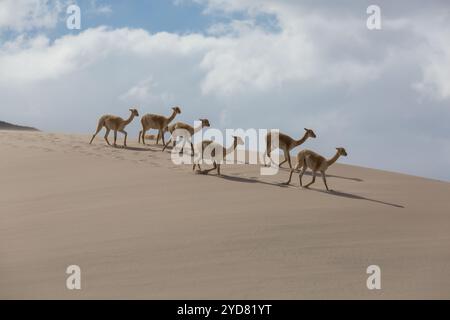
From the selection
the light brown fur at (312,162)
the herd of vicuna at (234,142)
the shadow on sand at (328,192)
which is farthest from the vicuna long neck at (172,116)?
the light brown fur at (312,162)

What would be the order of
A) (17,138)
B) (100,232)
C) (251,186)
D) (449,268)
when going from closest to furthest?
(449,268), (100,232), (251,186), (17,138)

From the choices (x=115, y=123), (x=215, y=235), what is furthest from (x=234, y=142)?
(x=215, y=235)

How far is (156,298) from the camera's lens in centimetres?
631

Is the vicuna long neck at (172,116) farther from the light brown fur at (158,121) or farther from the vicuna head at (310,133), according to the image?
the vicuna head at (310,133)

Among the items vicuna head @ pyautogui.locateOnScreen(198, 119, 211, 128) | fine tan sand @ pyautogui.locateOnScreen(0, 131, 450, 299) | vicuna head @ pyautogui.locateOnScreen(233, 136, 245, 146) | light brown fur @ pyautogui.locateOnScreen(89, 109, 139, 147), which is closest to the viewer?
fine tan sand @ pyautogui.locateOnScreen(0, 131, 450, 299)

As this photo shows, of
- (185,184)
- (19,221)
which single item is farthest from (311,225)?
(19,221)

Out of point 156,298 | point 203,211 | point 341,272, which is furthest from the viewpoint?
point 203,211

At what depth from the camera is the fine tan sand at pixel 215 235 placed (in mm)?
6758

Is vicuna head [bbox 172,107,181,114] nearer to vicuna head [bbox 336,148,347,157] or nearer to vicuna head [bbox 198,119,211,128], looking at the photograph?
vicuna head [bbox 198,119,211,128]

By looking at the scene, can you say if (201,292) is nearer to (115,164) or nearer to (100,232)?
(100,232)

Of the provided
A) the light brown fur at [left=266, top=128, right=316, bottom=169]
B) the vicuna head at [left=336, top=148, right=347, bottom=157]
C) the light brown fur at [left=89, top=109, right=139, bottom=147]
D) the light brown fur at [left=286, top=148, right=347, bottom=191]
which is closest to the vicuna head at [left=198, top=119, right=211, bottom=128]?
the light brown fur at [left=266, top=128, right=316, bottom=169]

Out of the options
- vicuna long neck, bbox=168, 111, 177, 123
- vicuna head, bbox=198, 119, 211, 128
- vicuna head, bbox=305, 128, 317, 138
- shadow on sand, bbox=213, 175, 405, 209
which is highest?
vicuna long neck, bbox=168, 111, 177, 123

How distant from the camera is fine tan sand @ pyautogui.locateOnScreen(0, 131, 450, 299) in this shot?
22.2 feet

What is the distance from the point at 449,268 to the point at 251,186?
4839 mm
